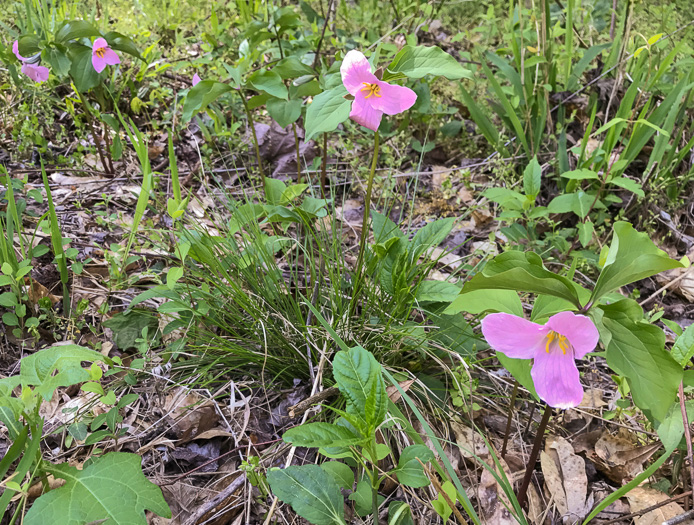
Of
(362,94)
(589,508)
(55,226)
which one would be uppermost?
(362,94)

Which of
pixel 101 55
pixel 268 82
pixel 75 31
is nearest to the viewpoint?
pixel 268 82

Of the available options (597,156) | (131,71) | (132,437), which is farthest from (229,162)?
(597,156)

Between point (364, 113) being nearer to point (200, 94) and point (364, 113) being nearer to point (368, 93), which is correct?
point (368, 93)

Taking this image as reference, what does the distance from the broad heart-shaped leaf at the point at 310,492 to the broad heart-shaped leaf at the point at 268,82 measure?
3.52 feet

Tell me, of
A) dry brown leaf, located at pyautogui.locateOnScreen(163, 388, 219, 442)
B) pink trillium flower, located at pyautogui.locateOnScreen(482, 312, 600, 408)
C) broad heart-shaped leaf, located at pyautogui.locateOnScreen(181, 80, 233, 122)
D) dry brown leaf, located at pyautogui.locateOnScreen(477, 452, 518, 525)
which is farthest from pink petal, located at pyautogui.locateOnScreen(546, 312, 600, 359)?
broad heart-shaped leaf, located at pyautogui.locateOnScreen(181, 80, 233, 122)

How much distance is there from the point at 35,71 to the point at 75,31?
42 centimetres

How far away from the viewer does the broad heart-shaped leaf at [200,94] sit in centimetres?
148

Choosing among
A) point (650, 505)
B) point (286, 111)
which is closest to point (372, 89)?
point (286, 111)

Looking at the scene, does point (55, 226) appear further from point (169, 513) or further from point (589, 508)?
point (589, 508)

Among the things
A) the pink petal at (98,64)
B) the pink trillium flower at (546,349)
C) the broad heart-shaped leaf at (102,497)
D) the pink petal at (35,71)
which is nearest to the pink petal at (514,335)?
the pink trillium flower at (546,349)

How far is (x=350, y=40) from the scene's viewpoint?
2828mm

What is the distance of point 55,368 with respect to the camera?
1.03 m

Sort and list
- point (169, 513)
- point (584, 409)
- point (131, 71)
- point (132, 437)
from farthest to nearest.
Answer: point (131, 71) < point (584, 409) < point (132, 437) < point (169, 513)

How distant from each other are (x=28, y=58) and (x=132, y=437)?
164 cm
